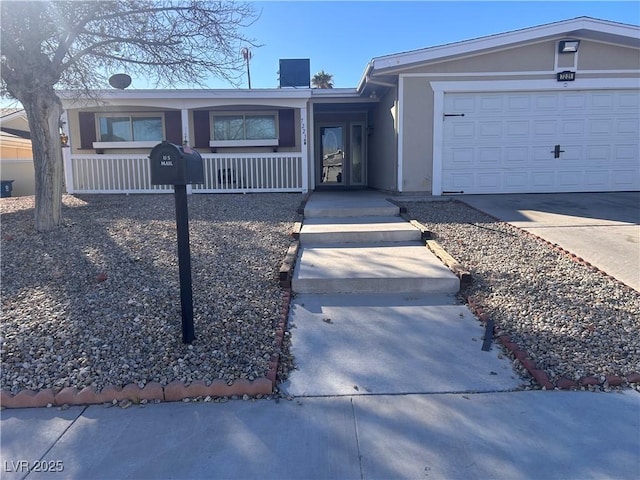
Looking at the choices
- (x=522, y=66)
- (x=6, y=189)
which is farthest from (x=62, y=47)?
(x=6, y=189)

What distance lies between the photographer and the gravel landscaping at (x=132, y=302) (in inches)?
122

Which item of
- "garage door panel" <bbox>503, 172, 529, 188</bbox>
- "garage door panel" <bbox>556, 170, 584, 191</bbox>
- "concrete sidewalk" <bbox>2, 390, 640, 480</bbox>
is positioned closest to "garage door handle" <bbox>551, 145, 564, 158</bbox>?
"garage door panel" <bbox>556, 170, 584, 191</bbox>

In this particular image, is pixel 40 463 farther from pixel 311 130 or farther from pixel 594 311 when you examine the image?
pixel 311 130

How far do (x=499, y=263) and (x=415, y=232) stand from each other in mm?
1386

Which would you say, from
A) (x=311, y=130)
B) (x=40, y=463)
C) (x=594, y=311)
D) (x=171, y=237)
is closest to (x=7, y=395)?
(x=40, y=463)

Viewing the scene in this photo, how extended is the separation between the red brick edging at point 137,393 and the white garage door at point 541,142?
8.44 meters

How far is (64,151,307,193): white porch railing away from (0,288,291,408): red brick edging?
29.1 ft

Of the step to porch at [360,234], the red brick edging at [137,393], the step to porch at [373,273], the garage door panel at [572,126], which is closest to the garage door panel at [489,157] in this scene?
the garage door panel at [572,126]

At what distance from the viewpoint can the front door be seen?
49.1 feet

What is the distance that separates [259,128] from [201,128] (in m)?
1.61

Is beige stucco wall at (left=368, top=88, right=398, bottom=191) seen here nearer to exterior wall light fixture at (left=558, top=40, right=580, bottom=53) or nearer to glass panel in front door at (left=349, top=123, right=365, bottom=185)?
glass panel in front door at (left=349, top=123, right=365, bottom=185)

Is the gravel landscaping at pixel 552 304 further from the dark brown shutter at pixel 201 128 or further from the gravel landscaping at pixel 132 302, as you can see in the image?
the dark brown shutter at pixel 201 128

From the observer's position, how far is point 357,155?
50.0ft

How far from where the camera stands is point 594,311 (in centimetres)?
388
